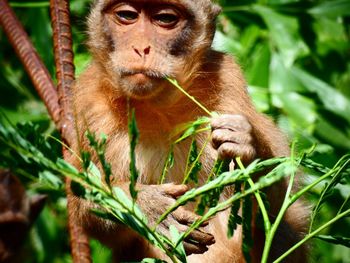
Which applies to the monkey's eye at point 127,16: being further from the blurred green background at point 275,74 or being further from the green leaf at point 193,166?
the green leaf at point 193,166

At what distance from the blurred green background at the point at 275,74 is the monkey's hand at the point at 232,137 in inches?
85.8

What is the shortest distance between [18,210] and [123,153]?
2.22m

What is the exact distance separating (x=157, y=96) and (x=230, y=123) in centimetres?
93

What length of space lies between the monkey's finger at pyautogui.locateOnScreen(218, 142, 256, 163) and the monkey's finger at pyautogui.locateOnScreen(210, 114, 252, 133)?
113mm

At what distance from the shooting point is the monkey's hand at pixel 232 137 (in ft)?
14.2

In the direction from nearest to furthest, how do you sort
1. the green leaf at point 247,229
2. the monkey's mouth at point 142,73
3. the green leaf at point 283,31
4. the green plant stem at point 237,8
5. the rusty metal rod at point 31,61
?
the green leaf at point 247,229 < the monkey's mouth at point 142,73 < the rusty metal rod at point 31,61 < the green leaf at point 283,31 < the green plant stem at point 237,8

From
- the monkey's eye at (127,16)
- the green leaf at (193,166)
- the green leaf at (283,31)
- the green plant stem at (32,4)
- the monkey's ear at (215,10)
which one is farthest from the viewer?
the green leaf at (283,31)

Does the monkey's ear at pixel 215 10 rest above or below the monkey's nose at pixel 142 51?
above

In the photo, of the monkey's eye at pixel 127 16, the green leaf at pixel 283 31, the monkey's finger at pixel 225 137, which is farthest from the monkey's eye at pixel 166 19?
the green leaf at pixel 283 31

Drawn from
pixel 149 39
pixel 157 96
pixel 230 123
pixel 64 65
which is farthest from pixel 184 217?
pixel 64 65

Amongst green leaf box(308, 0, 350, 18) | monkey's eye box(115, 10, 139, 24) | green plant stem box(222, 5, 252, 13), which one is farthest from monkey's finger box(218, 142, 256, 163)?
green leaf box(308, 0, 350, 18)

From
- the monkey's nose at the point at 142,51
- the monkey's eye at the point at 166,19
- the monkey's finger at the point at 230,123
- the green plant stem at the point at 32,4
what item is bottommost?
the monkey's finger at the point at 230,123

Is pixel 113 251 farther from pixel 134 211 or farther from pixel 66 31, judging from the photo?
pixel 134 211

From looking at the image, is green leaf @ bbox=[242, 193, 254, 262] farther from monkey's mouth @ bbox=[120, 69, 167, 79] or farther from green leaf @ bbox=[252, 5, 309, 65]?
green leaf @ bbox=[252, 5, 309, 65]
